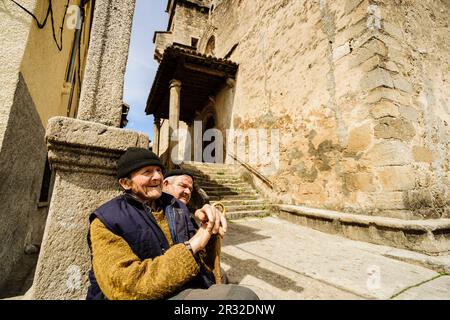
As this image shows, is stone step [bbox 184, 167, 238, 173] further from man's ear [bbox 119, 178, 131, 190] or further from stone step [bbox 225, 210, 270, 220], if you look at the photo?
man's ear [bbox 119, 178, 131, 190]

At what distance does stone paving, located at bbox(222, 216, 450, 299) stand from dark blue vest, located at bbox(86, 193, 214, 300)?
2.01 feet

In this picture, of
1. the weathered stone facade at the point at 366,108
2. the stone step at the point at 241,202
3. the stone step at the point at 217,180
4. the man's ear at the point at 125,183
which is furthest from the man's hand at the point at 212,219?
the stone step at the point at 217,180

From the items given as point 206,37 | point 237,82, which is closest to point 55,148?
point 237,82

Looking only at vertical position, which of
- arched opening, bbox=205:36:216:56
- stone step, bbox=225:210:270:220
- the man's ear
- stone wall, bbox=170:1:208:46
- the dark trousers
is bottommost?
stone step, bbox=225:210:270:220

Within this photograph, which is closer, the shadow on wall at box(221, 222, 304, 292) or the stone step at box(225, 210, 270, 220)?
the shadow on wall at box(221, 222, 304, 292)

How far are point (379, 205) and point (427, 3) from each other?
179 inches

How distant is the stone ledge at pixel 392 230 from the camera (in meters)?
2.82

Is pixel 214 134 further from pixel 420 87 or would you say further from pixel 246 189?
pixel 420 87

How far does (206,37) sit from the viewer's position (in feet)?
42.3

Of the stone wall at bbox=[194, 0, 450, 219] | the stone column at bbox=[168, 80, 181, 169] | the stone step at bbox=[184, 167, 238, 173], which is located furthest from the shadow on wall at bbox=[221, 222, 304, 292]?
the stone column at bbox=[168, 80, 181, 169]

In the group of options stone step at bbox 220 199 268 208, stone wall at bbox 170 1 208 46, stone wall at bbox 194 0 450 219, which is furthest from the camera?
stone wall at bbox 170 1 208 46

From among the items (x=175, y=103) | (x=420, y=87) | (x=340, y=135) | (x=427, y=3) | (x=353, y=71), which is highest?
(x=427, y=3)

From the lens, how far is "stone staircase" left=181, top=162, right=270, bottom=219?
561cm

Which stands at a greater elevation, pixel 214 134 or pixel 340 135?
pixel 214 134
